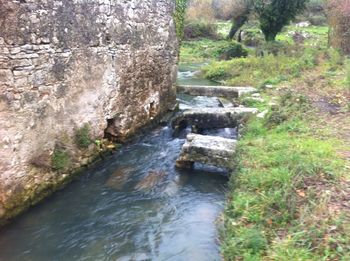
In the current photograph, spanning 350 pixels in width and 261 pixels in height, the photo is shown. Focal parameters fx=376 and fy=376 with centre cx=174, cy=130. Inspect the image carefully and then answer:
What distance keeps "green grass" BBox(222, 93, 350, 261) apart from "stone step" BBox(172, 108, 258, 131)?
201 centimetres

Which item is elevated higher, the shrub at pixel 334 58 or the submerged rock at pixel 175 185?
the shrub at pixel 334 58

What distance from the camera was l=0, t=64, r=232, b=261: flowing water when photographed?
4816mm

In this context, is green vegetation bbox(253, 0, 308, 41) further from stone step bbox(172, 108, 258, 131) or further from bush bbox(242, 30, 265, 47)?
stone step bbox(172, 108, 258, 131)

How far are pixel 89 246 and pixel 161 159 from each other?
3.22m

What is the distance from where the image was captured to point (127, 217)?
5.66 meters

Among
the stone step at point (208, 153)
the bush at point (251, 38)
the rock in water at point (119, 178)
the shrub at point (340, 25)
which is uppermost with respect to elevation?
the shrub at point (340, 25)

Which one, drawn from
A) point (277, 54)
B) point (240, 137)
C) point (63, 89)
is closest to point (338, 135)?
point (240, 137)

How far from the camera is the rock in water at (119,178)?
265 inches

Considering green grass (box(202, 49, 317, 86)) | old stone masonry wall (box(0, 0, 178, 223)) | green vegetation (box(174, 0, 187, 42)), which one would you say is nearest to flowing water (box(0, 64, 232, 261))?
old stone masonry wall (box(0, 0, 178, 223))

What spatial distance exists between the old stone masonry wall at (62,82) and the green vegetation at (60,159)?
0.05ft

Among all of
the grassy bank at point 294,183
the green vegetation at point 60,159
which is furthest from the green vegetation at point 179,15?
the green vegetation at point 60,159

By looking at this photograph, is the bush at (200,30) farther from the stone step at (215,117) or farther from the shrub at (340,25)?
the stone step at (215,117)

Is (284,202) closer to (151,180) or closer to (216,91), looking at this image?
(151,180)

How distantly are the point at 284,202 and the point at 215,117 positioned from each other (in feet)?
15.6
